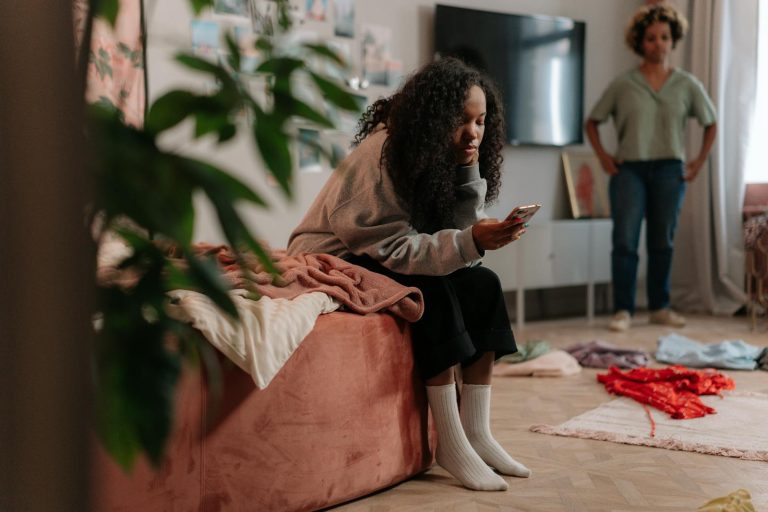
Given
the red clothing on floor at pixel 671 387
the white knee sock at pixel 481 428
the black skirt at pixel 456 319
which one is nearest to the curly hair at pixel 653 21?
the red clothing on floor at pixel 671 387

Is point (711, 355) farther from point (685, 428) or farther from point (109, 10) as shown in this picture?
point (109, 10)

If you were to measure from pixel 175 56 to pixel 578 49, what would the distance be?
4.94 metres

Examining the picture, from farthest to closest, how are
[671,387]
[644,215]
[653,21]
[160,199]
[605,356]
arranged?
[644,215]
[653,21]
[605,356]
[671,387]
[160,199]

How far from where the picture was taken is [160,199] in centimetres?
49

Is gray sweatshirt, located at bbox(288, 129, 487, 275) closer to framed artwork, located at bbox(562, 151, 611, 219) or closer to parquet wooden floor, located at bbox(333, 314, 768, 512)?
parquet wooden floor, located at bbox(333, 314, 768, 512)

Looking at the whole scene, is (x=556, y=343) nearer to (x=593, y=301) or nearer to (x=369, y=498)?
(x=593, y=301)

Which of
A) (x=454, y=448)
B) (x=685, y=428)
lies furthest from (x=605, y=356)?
(x=454, y=448)

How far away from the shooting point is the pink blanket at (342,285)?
Result: 5.84ft

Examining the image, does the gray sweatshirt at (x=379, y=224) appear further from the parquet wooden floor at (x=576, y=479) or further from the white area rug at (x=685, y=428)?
the white area rug at (x=685, y=428)

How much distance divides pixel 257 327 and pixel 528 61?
12.3ft

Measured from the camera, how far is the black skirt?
1.86 meters

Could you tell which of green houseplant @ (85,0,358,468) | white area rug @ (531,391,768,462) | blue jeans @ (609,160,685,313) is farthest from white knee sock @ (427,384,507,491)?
blue jeans @ (609,160,685,313)

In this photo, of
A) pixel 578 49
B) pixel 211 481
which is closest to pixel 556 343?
pixel 578 49

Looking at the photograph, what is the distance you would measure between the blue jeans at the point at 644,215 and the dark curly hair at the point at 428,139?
8.74 ft
